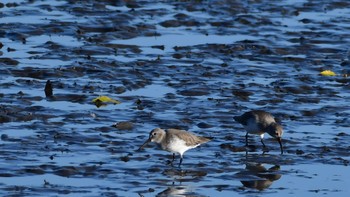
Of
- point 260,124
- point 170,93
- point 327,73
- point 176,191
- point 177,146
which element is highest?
point 327,73

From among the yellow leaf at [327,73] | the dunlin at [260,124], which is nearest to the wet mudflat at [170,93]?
the yellow leaf at [327,73]

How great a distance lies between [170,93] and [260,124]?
3297 millimetres

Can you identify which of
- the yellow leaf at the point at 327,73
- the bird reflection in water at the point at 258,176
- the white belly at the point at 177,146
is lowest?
the bird reflection in water at the point at 258,176

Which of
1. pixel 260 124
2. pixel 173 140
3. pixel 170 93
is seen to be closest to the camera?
pixel 173 140

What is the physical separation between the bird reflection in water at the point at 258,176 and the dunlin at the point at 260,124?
3.49ft

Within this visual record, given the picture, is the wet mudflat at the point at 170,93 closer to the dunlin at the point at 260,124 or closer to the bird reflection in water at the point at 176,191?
the bird reflection in water at the point at 176,191

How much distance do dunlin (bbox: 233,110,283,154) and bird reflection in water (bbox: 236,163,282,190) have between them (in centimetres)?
106

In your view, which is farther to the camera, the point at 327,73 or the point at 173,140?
the point at 327,73

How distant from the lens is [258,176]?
686 inches

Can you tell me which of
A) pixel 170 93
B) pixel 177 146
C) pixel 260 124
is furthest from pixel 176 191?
pixel 170 93

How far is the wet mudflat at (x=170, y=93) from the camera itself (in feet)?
55.7

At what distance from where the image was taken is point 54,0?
31688mm

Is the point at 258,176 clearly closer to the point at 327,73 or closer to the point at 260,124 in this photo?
the point at 260,124

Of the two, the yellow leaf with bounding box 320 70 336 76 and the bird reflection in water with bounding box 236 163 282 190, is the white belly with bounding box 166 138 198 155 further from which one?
the yellow leaf with bounding box 320 70 336 76
